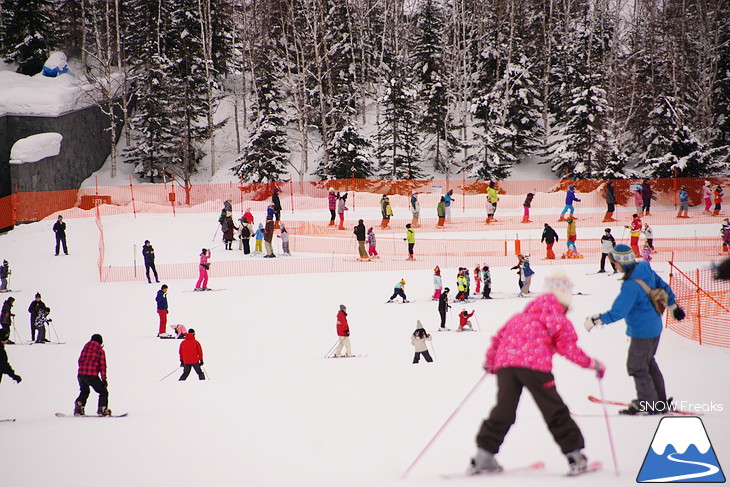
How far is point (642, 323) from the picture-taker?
6039 millimetres

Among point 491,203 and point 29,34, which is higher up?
point 29,34

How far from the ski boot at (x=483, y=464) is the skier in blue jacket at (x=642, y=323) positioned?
2020mm

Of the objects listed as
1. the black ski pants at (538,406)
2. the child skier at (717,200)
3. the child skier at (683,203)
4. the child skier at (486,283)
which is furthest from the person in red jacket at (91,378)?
the child skier at (717,200)

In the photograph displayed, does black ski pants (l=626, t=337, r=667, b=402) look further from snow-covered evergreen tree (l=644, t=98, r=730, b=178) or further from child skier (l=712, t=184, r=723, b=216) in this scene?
snow-covered evergreen tree (l=644, t=98, r=730, b=178)

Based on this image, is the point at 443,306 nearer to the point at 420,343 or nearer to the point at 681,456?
the point at 420,343

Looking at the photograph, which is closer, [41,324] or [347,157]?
[41,324]

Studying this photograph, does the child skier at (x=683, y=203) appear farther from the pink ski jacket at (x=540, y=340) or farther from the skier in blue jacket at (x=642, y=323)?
the pink ski jacket at (x=540, y=340)

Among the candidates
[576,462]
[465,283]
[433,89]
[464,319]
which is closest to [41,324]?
[464,319]

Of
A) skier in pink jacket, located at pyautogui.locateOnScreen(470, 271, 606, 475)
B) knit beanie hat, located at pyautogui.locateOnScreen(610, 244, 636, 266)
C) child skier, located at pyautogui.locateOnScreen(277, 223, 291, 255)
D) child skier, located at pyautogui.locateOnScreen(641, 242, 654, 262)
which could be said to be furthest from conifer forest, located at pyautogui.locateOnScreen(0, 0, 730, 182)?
skier in pink jacket, located at pyautogui.locateOnScreen(470, 271, 606, 475)

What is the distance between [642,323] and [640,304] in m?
0.19

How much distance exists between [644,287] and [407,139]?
118 ft

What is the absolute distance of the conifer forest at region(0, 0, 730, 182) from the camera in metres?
39.3

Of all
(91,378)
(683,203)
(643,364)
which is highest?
(683,203)

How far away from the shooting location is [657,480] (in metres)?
4.48
